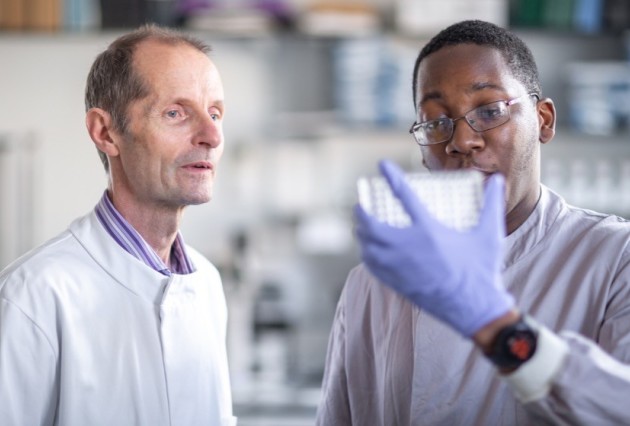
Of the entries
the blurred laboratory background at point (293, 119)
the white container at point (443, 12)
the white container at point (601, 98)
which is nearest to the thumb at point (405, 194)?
the blurred laboratory background at point (293, 119)

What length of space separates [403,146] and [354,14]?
2.12ft

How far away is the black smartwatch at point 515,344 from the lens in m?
0.95

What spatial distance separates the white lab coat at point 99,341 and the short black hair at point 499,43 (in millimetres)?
608

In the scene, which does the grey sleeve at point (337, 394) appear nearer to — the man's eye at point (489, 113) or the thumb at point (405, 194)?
the man's eye at point (489, 113)

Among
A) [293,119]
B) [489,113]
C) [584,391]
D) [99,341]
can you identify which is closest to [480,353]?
[584,391]

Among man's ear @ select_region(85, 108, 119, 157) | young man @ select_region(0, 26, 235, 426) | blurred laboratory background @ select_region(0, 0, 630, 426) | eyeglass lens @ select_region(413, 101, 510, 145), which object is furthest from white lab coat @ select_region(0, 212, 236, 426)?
blurred laboratory background @ select_region(0, 0, 630, 426)

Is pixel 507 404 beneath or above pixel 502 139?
beneath

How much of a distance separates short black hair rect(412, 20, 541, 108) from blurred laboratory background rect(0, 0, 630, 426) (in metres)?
2.20

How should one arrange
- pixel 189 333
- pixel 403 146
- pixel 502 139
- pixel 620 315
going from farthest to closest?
pixel 403 146, pixel 189 333, pixel 502 139, pixel 620 315

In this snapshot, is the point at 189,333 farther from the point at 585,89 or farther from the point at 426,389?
the point at 585,89

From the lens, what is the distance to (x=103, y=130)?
5.01ft

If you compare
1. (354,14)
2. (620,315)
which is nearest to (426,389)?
(620,315)

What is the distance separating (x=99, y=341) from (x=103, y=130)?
16.3 inches

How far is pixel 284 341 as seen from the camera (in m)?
3.58
